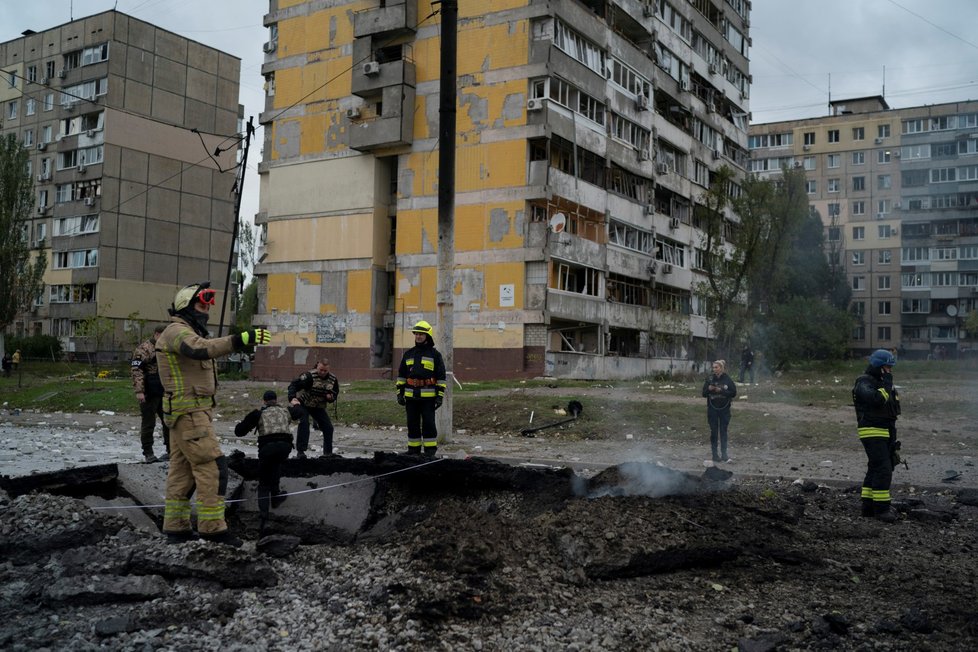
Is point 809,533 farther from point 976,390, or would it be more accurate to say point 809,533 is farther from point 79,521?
point 976,390

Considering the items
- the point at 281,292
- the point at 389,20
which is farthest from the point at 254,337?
the point at 281,292

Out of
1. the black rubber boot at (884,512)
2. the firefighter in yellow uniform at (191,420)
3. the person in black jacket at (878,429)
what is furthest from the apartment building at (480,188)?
the firefighter in yellow uniform at (191,420)

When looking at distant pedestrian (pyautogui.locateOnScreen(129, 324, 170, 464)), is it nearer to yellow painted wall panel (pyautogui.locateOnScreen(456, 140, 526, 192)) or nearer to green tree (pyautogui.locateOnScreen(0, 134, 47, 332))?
yellow painted wall panel (pyautogui.locateOnScreen(456, 140, 526, 192))

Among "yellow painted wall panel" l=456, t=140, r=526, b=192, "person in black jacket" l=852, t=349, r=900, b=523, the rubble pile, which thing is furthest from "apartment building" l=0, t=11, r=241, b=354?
"person in black jacket" l=852, t=349, r=900, b=523

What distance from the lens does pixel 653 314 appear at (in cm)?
4412

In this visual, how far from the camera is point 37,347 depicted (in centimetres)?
5222

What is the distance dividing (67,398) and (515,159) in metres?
19.2

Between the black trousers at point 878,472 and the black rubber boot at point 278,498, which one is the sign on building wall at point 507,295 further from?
the black rubber boot at point 278,498

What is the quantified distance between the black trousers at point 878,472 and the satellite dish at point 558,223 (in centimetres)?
2541

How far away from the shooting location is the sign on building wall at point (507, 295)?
35056 mm

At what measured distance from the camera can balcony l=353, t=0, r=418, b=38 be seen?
37250 mm

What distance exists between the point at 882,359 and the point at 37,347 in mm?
53572

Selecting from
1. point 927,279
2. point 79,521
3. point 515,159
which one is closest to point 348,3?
point 515,159

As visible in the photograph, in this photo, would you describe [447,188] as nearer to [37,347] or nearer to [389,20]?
[389,20]
